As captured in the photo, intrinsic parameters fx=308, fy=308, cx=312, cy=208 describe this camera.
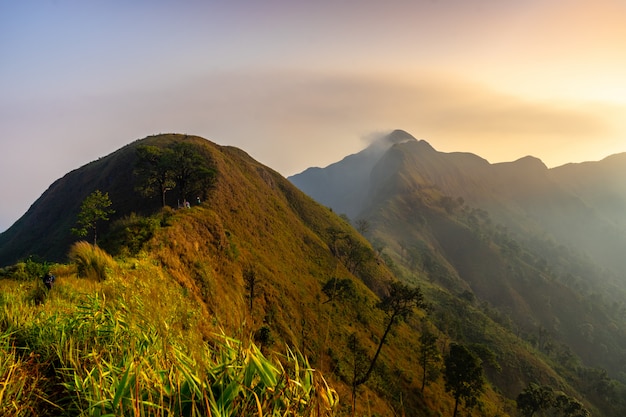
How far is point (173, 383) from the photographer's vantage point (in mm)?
2902

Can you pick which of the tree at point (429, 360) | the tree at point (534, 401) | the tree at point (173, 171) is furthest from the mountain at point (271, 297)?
the tree at point (534, 401)

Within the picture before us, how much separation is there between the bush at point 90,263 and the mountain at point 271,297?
25cm

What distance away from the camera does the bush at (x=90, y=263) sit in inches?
362

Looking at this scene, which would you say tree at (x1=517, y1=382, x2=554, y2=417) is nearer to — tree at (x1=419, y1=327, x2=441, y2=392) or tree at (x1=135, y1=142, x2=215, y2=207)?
tree at (x1=419, y1=327, x2=441, y2=392)

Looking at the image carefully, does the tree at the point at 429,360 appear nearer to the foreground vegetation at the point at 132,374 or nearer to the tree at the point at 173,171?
the tree at the point at 173,171

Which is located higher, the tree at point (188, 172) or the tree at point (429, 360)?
the tree at point (188, 172)

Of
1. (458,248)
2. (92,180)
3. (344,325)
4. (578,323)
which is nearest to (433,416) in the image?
(344,325)

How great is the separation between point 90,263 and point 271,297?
91.2ft

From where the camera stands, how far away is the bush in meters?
9.19

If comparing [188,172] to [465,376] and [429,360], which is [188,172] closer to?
[465,376]

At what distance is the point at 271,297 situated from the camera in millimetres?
35875

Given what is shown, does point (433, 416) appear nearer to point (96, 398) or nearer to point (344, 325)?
point (344, 325)

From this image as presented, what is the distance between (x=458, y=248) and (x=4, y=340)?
196 metres

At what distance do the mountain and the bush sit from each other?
0.81 feet
